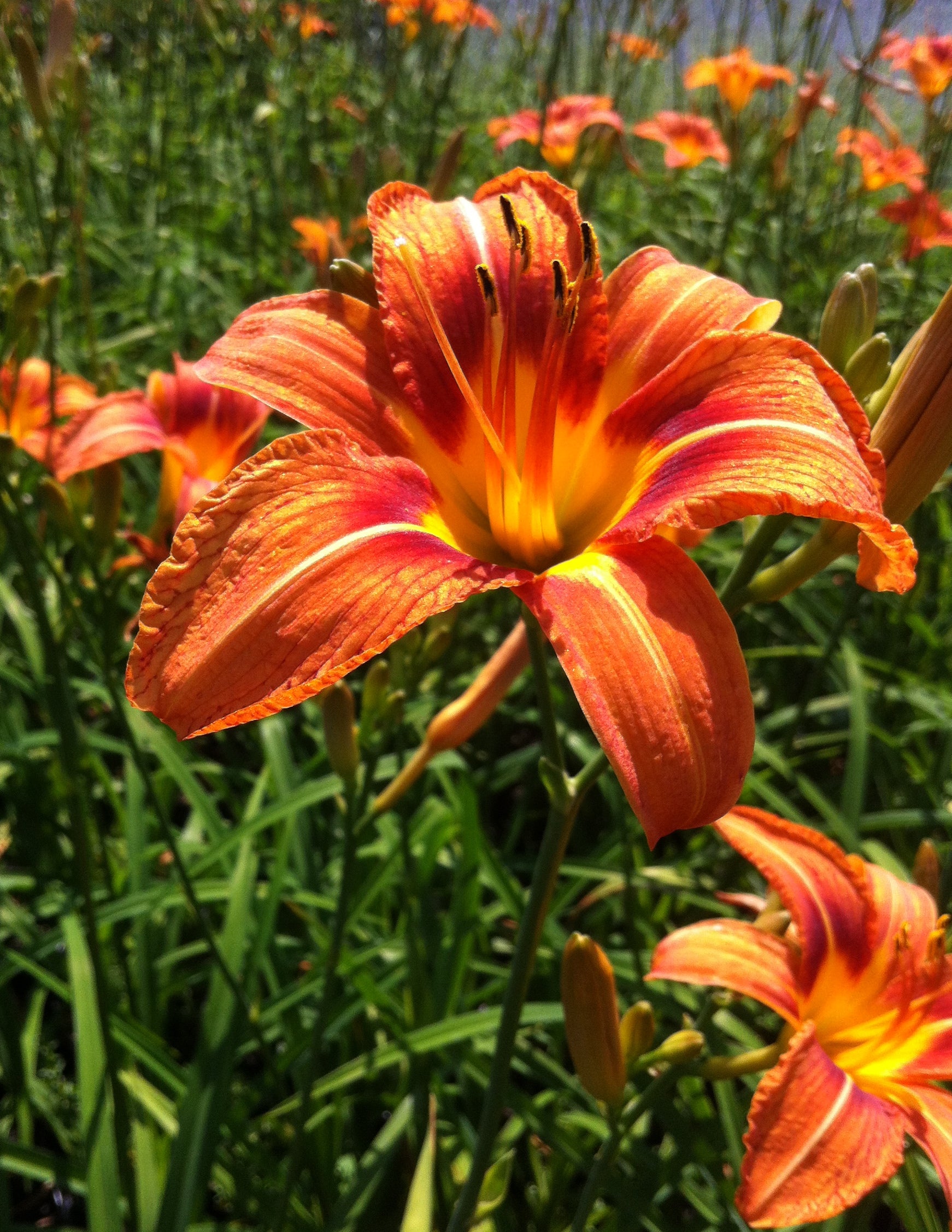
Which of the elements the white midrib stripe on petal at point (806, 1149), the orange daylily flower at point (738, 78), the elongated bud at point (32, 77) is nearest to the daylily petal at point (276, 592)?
the white midrib stripe on petal at point (806, 1149)

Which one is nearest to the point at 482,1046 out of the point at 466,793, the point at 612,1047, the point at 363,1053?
the point at 363,1053

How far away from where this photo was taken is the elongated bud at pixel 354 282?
3.23ft

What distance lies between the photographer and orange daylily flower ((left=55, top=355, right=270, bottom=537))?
1415 millimetres

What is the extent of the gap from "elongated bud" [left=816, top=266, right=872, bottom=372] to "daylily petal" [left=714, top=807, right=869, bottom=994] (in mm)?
533

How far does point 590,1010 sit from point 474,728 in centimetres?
37

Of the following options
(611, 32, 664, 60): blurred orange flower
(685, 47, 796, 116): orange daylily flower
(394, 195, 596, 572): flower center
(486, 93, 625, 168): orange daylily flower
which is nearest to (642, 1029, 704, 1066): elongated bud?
(394, 195, 596, 572): flower center

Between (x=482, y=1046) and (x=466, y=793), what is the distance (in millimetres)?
460

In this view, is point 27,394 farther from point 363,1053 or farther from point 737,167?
point 737,167

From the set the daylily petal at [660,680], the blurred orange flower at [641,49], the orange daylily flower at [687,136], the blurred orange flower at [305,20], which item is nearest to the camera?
the daylily petal at [660,680]

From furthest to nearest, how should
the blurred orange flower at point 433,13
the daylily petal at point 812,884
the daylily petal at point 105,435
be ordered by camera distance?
the blurred orange flower at point 433,13, the daylily petal at point 105,435, the daylily petal at point 812,884

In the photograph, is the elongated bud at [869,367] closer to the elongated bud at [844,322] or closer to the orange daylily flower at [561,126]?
the elongated bud at [844,322]

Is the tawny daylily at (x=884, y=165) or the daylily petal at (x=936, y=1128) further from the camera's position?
the tawny daylily at (x=884, y=165)

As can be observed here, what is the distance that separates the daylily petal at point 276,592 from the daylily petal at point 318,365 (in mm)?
129

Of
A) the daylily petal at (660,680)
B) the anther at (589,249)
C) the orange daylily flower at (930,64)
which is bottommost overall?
the daylily petal at (660,680)
